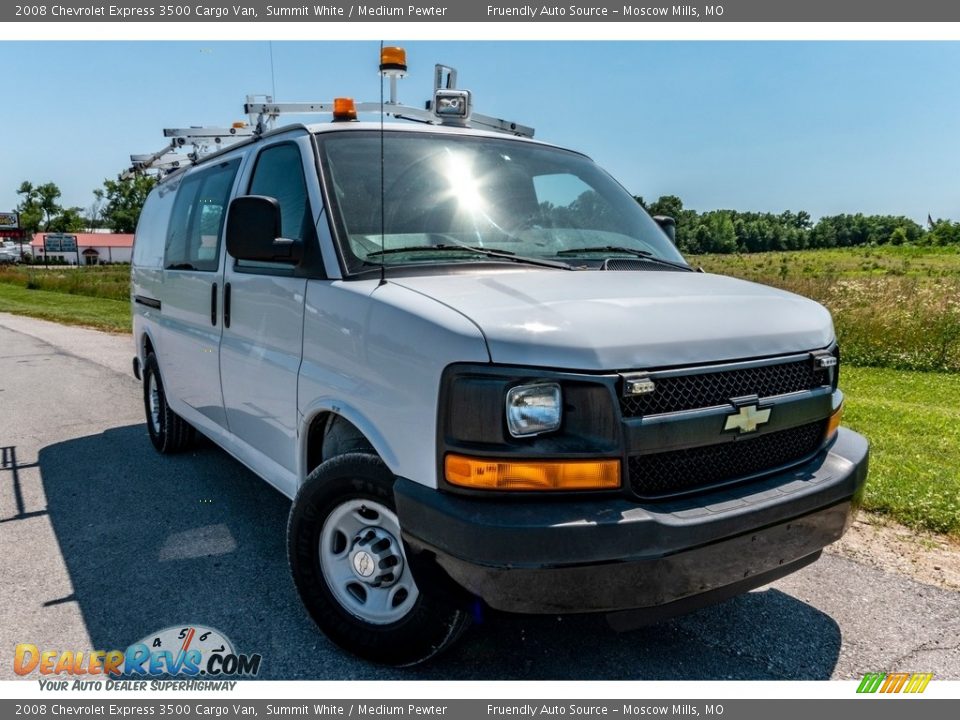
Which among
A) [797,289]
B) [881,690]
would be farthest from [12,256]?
[881,690]

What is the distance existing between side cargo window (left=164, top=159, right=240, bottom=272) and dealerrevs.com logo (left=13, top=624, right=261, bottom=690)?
210 centimetres

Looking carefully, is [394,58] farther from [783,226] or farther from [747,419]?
[783,226]

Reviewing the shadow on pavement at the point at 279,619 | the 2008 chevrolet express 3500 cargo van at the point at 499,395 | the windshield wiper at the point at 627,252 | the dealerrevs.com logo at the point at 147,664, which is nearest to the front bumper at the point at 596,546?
the 2008 chevrolet express 3500 cargo van at the point at 499,395

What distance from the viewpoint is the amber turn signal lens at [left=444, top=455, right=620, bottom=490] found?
2.31m

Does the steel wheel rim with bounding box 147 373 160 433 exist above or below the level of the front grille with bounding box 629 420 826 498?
below

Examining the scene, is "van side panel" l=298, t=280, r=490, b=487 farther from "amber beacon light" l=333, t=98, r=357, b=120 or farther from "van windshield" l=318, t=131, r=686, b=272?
"amber beacon light" l=333, t=98, r=357, b=120

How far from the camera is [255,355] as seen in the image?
3.71 metres

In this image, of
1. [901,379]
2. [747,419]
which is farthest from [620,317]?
[901,379]

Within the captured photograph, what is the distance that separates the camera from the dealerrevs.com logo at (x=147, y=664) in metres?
2.86

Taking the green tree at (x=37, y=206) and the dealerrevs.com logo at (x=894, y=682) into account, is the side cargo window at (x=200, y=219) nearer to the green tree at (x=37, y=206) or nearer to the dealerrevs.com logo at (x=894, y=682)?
the dealerrevs.com logo at (x=894, y=682)

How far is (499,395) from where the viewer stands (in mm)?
2309

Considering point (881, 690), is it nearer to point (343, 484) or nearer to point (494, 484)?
point (494, 484)

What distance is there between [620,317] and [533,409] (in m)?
0.45

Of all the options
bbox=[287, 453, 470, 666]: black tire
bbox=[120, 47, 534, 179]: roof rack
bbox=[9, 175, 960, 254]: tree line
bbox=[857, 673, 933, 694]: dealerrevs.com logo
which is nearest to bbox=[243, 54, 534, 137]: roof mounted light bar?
bbox=[120, 47, 534, 179]: roof rack
